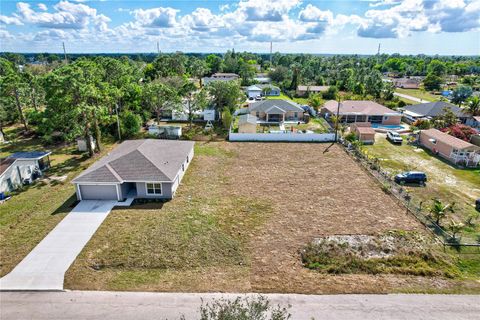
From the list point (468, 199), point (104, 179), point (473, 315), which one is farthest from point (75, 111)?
point (468, 199)

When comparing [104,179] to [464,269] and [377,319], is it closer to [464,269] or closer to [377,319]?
[377,319]

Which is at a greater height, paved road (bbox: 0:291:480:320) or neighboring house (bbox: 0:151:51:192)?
neighboring house (bbox: 0:151:51:192)

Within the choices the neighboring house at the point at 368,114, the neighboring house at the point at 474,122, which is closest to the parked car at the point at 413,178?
the neighboring house at the point at 368,114

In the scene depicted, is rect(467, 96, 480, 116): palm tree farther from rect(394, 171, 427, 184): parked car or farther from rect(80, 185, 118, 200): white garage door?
rect(80, 185, 118, 200): white garage door

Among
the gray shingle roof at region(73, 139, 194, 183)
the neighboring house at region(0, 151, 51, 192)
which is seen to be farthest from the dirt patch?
the neighboring house at region(0, 151, 51, 192)

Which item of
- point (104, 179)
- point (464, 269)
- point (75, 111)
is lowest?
point (464, 269)

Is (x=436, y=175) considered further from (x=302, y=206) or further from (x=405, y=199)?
(x=302, y=206)
